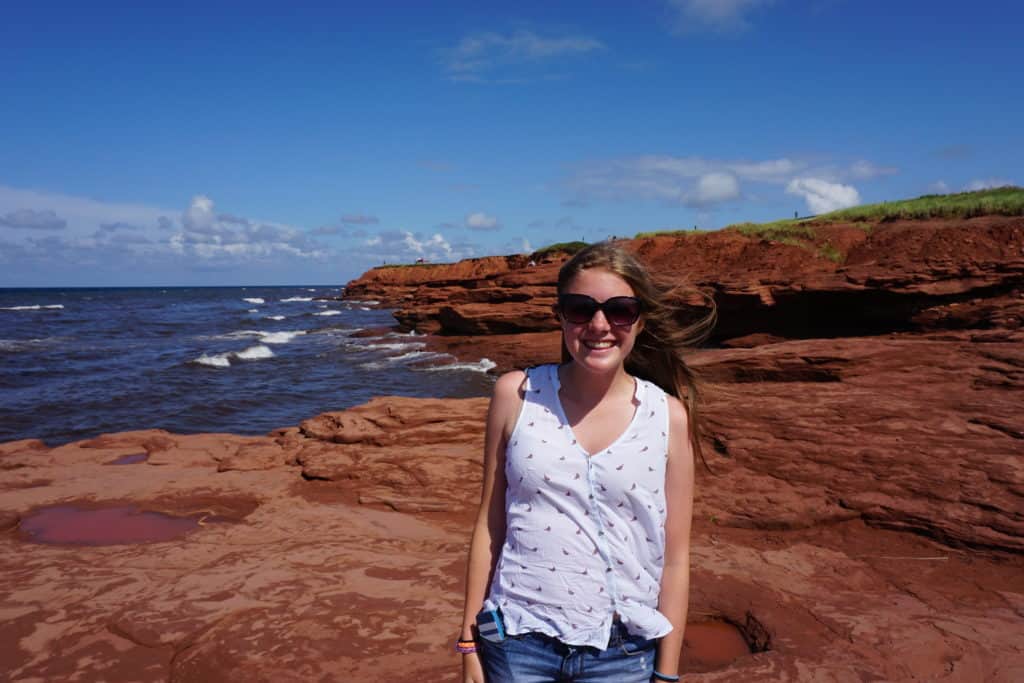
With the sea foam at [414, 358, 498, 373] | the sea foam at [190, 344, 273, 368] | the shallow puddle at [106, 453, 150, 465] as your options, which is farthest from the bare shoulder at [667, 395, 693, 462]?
the sea foam at [190, 344, 273, 368]

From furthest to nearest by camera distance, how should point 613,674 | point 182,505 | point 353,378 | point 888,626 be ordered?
point 353,378 < point 182,505 < point 888,626 < point 613,674

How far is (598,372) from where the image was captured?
2.02 meters

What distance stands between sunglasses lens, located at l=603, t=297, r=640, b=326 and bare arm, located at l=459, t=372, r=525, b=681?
0.35 m

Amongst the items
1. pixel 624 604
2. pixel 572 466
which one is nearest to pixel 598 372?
pixel 572 466

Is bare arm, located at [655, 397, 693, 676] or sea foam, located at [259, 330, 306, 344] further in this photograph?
sea foam, located at [259, 330, 306, 344]

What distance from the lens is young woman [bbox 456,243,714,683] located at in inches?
72.5

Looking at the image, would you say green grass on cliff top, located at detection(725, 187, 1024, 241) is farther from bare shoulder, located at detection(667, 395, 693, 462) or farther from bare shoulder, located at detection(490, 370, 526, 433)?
bare shoulder, located at detection(490, 370, 526, 433)

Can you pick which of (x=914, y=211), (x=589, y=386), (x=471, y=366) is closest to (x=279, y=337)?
(x=471, y=366)

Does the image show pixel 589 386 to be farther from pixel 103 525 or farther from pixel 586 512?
pixel 103 525

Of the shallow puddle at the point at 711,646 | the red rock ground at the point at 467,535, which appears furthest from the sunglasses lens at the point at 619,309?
the shallow puddle at the point at 711,646

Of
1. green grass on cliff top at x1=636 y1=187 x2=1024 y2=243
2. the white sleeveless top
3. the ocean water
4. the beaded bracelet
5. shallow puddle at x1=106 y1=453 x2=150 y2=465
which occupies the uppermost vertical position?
green grass on cliff top at x1=636 y1=187 x2=1024 y2=243

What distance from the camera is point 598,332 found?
6.56ft

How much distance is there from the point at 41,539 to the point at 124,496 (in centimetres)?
104

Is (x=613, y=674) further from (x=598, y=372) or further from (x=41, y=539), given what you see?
(x=41, y=539)
